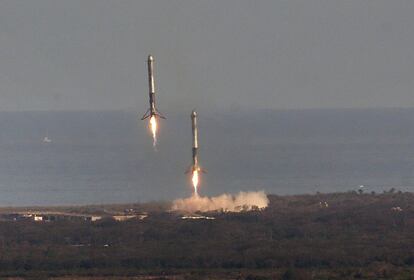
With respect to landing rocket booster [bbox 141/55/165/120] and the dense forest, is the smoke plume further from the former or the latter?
landing rocket booster [bbox 141/55/165/120]

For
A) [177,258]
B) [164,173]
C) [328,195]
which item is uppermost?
[164,173]

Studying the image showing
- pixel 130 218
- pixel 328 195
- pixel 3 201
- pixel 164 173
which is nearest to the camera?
pixel 130 218

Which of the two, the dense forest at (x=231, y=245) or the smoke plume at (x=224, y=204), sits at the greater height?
the smoke plume at (x=224, y=204)

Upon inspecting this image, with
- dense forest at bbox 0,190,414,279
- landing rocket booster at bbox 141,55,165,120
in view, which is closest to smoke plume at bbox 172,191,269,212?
dense forest at bbox 0,190,414,279

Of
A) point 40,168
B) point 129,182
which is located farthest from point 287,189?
point 40,168

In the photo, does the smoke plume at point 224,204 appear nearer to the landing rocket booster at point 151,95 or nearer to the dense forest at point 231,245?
the dense forest at point 231,245

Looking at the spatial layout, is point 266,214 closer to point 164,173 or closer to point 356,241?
point 356,241

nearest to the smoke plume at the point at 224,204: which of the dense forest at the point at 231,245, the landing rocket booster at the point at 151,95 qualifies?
the dense forest at the point at 231,245
